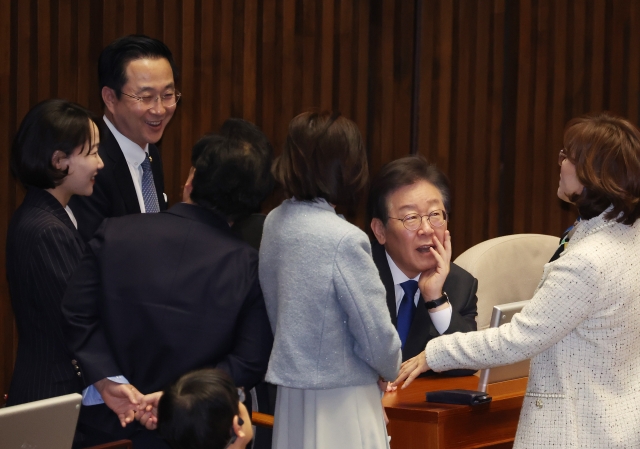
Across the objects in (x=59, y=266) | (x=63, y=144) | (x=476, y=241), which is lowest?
(x=476, y=241)

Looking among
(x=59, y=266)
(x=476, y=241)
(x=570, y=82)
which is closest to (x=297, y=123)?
(x=59, y=266)

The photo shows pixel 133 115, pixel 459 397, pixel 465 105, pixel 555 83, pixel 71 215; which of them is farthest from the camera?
pixel 555 83

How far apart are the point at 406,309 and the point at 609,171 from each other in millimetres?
1051

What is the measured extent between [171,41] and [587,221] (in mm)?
2325

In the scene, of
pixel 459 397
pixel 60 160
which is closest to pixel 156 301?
pixel 60 160

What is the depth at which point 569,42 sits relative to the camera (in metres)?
5.13

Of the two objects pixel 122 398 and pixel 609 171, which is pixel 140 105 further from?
pixel 609 171

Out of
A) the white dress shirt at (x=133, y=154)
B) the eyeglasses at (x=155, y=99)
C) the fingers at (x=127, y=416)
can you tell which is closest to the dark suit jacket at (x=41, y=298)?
the fingers at (x=127, y=416)

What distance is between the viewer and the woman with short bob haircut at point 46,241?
8.19ft

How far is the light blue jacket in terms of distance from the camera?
2250 millimetres

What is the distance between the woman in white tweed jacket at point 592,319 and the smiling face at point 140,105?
1513mm

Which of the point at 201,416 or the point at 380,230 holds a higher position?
the point at 380,230

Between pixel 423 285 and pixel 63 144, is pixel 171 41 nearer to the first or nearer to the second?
pixel 63 144

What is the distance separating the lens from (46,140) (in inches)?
105
